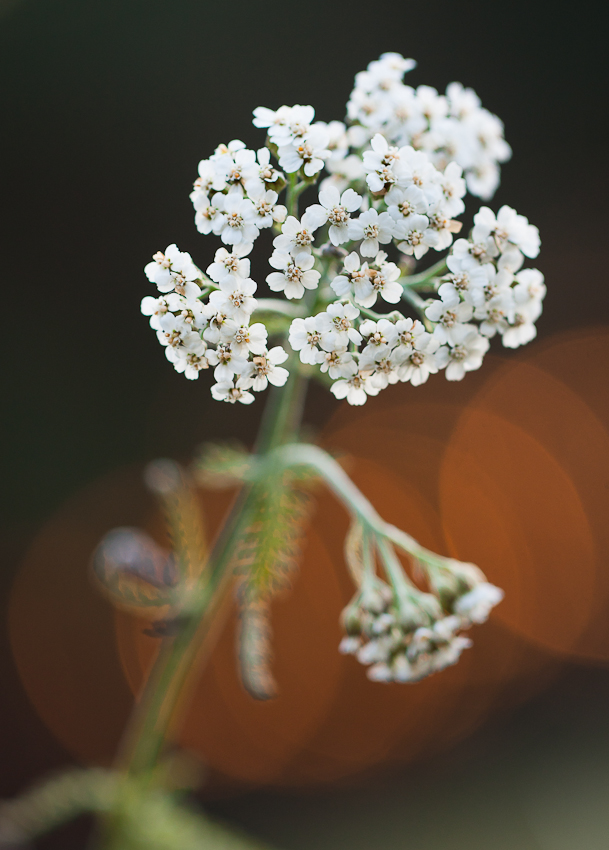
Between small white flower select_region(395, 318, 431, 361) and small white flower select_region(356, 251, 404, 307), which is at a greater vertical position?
small white flower select_region(356, 251, 404, 307)

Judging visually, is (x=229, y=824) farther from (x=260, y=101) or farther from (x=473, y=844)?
(x=260, y=101)

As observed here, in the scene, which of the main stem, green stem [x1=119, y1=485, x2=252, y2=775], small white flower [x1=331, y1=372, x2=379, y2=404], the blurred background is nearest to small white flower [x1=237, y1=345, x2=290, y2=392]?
small white flower [x1=331, y1=372, x2=379, y2=404]

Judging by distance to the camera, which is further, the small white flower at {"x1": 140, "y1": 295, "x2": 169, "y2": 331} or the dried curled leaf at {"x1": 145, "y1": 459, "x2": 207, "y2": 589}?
the dried curled leaf at {"x1": 145, "y1": 459, "x2": 207, "y2": 589}

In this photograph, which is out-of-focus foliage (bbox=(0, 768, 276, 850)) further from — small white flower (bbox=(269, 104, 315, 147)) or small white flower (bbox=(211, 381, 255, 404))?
small white flower (bbox=(269, 104, 315, 147))

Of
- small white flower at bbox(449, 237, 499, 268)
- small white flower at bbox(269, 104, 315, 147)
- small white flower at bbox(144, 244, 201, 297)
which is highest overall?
small white flower at bbox(269, 104, 315, 147)

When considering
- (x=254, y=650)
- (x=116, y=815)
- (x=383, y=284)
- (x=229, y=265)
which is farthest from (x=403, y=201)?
(x=116, y=815)

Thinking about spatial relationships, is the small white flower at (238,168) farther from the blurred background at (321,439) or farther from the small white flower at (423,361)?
the blurred background at (321,439)
